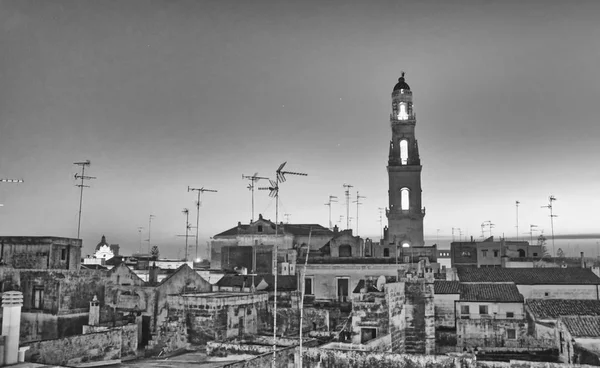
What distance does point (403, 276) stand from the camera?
30281mm

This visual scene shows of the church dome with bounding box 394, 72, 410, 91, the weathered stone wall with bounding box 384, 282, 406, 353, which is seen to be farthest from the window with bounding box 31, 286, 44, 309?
the church dome with bounding box 394, 72, 410, 91

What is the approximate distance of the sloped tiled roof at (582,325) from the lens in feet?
102

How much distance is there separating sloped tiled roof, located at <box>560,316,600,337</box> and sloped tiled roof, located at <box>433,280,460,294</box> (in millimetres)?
10801

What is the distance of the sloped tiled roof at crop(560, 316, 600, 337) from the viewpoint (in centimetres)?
3103

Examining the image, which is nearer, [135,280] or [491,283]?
[135,280]

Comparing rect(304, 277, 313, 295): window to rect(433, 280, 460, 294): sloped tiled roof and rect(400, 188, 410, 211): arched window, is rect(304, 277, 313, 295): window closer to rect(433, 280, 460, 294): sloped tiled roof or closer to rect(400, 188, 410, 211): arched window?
rect(433, 280, 460, 294): sloped tiled roof

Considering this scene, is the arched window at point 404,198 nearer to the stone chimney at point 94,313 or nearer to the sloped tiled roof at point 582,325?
the sloped tiled roof at point 582,325

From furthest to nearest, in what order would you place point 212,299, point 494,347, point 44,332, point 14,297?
point 494,347
point 44,332
point 212,299
point 14,297

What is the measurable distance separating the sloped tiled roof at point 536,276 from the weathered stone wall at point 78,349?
31.5 metres

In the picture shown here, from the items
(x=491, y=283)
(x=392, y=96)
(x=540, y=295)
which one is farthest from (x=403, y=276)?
(x=392, y=96)

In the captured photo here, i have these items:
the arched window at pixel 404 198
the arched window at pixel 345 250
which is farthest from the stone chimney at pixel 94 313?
the arched window at pixel 404 198

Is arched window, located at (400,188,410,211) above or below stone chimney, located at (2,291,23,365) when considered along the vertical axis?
above

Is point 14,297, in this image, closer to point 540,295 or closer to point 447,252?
point 540,295

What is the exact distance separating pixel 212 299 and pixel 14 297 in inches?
422
